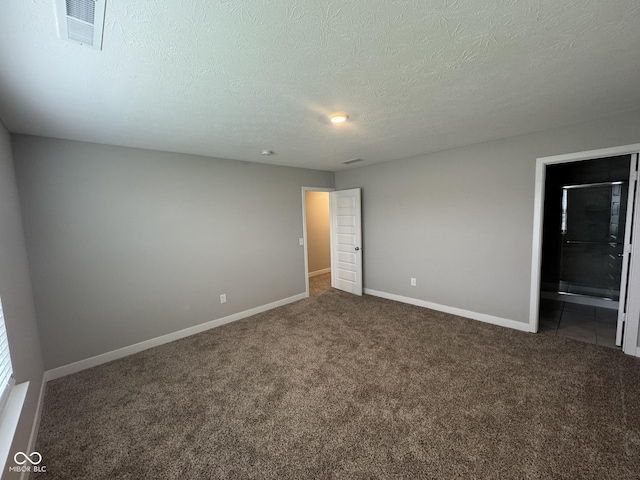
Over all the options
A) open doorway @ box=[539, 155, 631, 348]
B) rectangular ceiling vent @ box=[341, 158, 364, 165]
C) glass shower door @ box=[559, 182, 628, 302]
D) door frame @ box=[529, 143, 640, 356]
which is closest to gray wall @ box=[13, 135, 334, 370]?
rectangular ceiling vent @ box=[341, 158, 364, 165]

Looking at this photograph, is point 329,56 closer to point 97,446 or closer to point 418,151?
point 418,151

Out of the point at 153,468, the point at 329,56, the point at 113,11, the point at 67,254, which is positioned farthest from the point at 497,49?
the point at 67,254

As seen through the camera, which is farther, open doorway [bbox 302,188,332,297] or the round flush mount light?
open doorway [bbox 302,188,332,297]

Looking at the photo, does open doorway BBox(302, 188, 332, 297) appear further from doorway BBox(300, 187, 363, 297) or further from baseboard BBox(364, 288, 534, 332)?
baseboard BBox(364, 288, 534, 332)

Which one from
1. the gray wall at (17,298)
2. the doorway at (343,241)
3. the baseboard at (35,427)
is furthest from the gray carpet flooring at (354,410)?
the doorway at (343,241)

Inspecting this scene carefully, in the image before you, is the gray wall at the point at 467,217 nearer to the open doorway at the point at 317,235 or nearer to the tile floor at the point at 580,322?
the tile floor at the point at 580,322

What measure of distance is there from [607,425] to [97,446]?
3.59 m

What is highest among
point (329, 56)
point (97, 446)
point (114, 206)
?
point (329, 56)

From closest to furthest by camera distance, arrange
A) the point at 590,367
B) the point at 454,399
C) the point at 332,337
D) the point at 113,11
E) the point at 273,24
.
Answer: the point at 113,11 < the point at 273,24 < the point at 454,399 < the point at 590,367 < the point at 332,337

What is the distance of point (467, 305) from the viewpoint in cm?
366

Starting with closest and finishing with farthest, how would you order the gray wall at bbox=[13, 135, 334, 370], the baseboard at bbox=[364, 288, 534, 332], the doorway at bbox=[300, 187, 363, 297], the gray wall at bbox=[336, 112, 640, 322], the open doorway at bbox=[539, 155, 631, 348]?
the gray wall at bbox=[13, 135, 334, 370] → the gray wall at bbox=[336, 112, 640, 322] → the baseboard at bbox=[364, 288, 534, 332] → the open doorway at bbox=[539, 155, 631, 348] → the doorway at bbox=[300, 187, 363, 297]

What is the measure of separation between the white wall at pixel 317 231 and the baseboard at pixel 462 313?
2.03m

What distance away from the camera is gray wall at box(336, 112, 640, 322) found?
9.77 feet

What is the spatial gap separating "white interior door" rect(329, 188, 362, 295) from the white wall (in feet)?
3.84
